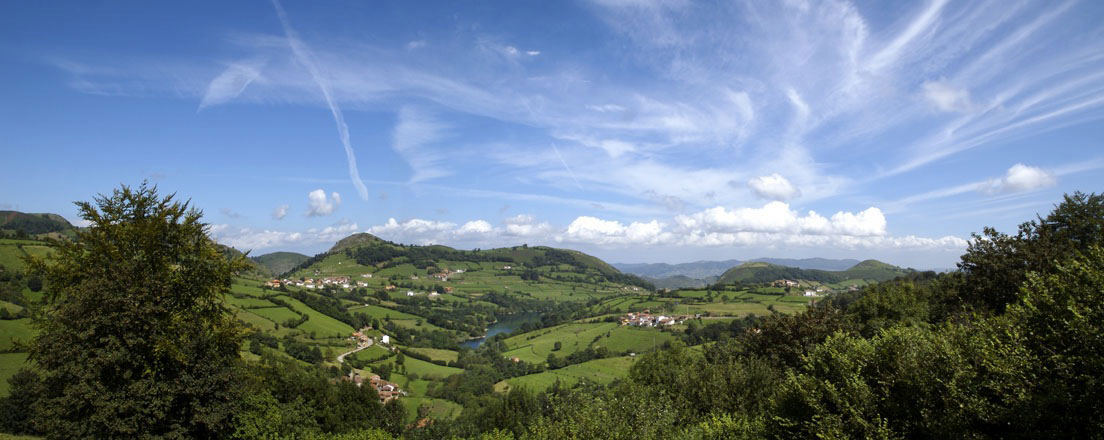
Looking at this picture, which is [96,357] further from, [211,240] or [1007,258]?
[1007,258]

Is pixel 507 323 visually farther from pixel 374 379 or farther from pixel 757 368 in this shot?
pixel 757 368

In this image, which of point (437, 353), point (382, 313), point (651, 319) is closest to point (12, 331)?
→ point (437, 353)

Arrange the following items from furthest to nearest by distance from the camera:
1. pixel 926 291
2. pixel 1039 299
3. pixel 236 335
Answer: pixel 926 291
pixel 236 335
pixel 1039 299

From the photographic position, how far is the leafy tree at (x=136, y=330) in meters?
14.6

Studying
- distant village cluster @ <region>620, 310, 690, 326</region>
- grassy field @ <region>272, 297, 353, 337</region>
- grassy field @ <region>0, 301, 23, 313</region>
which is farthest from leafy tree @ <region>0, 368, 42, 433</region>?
distant village cluster @ <region>620, 310, 690, 326</region>

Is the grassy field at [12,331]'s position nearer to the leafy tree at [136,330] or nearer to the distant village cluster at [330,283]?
the leafy tree at [136,330]

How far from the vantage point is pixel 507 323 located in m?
170

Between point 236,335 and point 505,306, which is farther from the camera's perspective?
point 505,306

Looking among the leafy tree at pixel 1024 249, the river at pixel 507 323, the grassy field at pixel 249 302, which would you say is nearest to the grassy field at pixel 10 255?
the grassy field at pixel 249 302

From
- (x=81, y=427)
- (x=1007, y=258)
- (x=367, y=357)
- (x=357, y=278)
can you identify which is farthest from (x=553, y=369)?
(x=357, y=278)

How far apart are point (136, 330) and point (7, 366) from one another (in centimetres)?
4765

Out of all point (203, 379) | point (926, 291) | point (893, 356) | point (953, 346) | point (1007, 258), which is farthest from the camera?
point (926, 291)

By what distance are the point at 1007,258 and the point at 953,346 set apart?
17866 millimetres

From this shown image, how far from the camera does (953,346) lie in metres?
14.0
